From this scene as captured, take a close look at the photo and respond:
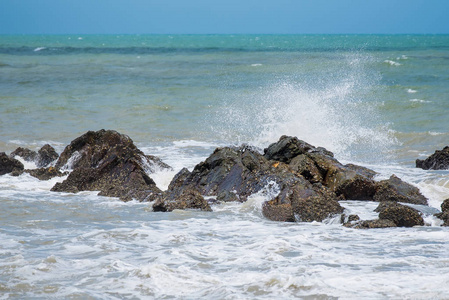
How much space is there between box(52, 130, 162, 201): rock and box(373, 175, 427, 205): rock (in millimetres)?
3637

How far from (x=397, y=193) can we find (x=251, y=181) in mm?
2306

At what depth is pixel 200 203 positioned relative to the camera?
8594 mm

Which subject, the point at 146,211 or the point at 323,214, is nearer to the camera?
the point at 323,214

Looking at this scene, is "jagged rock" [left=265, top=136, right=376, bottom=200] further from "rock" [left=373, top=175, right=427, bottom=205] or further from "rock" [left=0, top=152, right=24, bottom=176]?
"rock" [left=0, top=152, right=24, bottom=176]

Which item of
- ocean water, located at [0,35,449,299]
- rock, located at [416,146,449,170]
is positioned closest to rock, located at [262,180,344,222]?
ocean water, located at [0,35,449,299]

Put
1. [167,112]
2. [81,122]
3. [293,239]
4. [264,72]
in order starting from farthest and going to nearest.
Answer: [264,72] → [167,112] → [81,122] → [293,239]

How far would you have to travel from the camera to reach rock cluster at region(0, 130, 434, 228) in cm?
808

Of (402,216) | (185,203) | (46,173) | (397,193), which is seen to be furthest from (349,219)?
(46,173)

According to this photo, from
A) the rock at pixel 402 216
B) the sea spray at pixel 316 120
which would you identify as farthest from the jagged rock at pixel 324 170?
the sea spray at pixel 316 120

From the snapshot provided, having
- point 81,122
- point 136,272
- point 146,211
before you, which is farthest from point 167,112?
point 136,272

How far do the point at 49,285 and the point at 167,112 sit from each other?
16795mm

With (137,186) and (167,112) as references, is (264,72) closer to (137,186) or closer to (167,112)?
(167,112)

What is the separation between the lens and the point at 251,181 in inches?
363

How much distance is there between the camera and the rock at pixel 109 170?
32.0 ft
